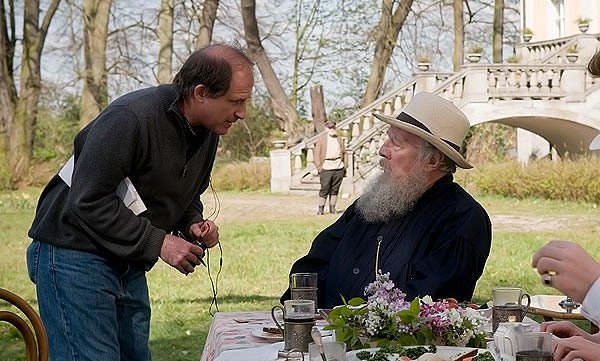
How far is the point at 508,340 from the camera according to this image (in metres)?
2.71

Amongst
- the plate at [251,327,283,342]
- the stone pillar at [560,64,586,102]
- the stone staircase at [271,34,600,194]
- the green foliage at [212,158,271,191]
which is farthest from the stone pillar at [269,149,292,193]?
the plate at [251,327,283,342]

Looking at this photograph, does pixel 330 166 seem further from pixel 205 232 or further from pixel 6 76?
pixel 205 232

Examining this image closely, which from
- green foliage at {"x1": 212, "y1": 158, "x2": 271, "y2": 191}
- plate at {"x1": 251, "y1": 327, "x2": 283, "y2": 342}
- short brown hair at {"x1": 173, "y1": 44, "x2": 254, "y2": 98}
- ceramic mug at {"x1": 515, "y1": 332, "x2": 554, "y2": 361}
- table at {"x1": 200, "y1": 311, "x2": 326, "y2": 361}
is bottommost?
green foliage at {"x1": 212, "y1": 158, "x2": 271, "y2": 191}

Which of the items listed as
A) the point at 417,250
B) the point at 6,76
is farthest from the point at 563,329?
the point at 6,76

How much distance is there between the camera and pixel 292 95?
99.7 feet

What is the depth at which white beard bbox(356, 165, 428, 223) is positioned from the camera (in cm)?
412

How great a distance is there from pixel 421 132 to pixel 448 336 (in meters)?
1.37

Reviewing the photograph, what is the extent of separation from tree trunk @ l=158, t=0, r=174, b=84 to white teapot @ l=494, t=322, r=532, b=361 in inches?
943

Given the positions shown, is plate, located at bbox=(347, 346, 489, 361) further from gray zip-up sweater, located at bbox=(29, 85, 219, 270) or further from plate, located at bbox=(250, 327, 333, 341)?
gray zip-up sweater, located at bbox=(29, 85, 219, 270)

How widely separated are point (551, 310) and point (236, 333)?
74.3 inches

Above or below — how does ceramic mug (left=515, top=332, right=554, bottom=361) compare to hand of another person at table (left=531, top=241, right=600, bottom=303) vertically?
below

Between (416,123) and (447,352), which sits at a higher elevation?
(416,123)

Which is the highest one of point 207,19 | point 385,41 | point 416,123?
point 207,19

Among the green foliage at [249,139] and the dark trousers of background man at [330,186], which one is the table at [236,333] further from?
the green foliage at [249,139]
